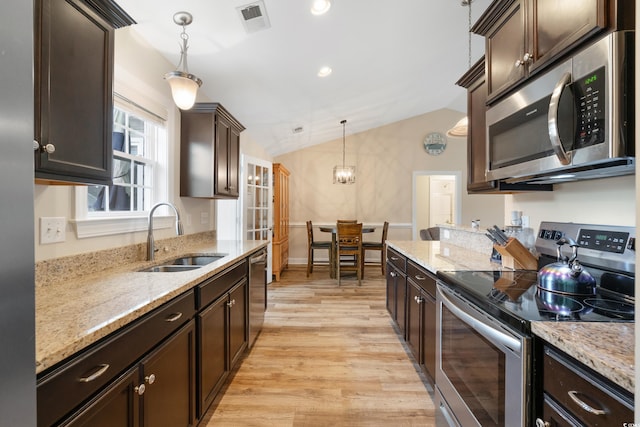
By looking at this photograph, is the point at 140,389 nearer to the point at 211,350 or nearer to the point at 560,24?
the point at 211,350

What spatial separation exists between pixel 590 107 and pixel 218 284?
1.87 metres

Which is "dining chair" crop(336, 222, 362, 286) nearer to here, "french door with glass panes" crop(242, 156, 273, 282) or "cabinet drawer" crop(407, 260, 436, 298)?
"french door with glass panes" crop(242, 156, 273, 282)

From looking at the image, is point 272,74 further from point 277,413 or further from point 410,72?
point 277,413

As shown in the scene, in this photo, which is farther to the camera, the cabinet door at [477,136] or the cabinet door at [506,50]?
the cabinet door at [477,136]

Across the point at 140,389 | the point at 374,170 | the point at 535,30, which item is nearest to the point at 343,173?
the point at 374,170

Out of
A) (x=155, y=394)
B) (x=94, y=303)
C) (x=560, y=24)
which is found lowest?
(x=155, y=394)

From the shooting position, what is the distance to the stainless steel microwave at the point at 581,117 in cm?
90

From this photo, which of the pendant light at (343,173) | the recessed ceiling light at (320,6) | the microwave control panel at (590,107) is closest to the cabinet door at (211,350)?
the microwave control panel at (590,107)

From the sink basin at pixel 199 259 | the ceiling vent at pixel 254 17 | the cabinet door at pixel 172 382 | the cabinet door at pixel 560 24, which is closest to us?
the cabinet door at pixel 560 24

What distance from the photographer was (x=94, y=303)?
1090 millimetres

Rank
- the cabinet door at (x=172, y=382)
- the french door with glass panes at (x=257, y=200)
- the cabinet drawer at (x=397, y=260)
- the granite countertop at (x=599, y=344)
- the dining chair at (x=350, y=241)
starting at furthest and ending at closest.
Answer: the dining chair at (x=350, y=241) < the french door with glass panes at (x=257, y=200) < the cabinet drawer at (x=397, y=260) < the cabinet door at (x=172, y=382) < the granite countertop at (x=599, y=344)

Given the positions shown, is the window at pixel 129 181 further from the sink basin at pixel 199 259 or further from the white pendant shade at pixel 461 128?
the white pendant shade at pixel 461 128

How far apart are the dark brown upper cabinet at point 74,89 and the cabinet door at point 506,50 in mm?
1831

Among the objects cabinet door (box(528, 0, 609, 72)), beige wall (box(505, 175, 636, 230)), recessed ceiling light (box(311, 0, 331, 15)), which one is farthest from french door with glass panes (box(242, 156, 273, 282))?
cabinet door (box(528, 0, 609, 72))
